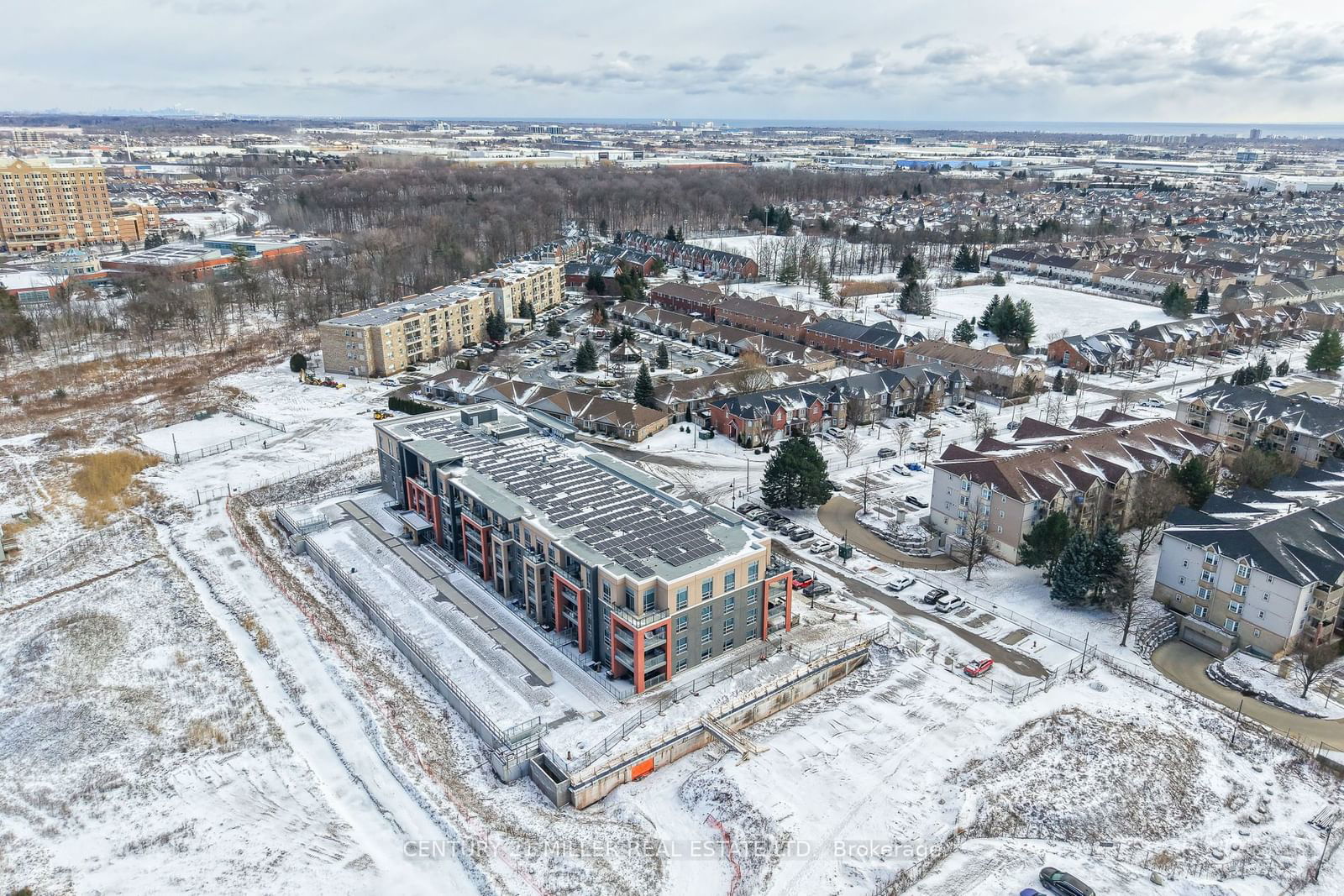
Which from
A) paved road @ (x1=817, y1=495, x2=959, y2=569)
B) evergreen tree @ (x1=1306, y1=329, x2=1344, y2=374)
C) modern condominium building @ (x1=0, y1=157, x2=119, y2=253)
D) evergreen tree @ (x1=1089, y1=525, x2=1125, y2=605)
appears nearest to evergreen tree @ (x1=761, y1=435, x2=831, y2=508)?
paved road @ (x1=817, y1=495, x2=959, y2=569)

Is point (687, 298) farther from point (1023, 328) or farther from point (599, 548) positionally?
point (599, 548)

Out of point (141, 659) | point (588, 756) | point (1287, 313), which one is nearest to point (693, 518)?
point (588, 756)

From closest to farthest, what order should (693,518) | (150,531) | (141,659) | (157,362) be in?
1. (141,659)
2. (693,518)
3. (150,531)
4. (157,362)

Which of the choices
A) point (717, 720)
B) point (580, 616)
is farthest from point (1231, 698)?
point (580, 616)

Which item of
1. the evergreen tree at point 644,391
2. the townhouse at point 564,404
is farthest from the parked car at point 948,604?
the evergreen tree at point 644,391

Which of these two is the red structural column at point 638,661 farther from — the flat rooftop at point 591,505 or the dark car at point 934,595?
the dark car at point 934,595

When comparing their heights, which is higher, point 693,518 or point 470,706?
point 693,518

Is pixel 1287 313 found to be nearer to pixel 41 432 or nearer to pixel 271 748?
pixel 271 748
